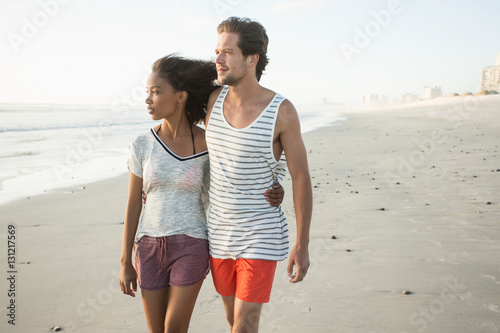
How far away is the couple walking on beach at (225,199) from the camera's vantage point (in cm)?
A: 250

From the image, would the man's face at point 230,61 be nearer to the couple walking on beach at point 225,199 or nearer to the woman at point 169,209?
the couple walking on beach at point 225,199

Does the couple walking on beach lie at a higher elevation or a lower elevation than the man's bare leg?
higher

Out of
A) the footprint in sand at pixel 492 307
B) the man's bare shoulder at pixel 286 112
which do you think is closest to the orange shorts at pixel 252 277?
the man's bare shoulder at pixel 286 112

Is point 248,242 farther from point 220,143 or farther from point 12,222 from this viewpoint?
point 12,222

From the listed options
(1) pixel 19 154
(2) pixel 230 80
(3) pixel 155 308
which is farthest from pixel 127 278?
(1) pixel 19 154

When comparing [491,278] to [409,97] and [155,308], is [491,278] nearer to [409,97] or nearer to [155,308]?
[155,308]

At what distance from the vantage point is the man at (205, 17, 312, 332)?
2.50 m

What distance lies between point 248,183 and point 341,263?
2.42m

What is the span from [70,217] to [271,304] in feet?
13.0

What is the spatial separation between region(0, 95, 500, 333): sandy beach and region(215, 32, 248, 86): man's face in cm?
198

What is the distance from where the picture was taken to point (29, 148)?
15094 mm

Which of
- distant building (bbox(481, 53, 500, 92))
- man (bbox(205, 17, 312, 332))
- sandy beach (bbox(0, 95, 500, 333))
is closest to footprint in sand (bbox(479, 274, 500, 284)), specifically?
sandy beach (bbox(0, 95, 500, 333))

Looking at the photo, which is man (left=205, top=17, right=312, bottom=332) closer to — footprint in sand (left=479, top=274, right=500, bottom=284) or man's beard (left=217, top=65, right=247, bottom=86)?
man's beard (left=217, top=65, right=247, bottom=86)

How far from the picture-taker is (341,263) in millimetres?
4551
